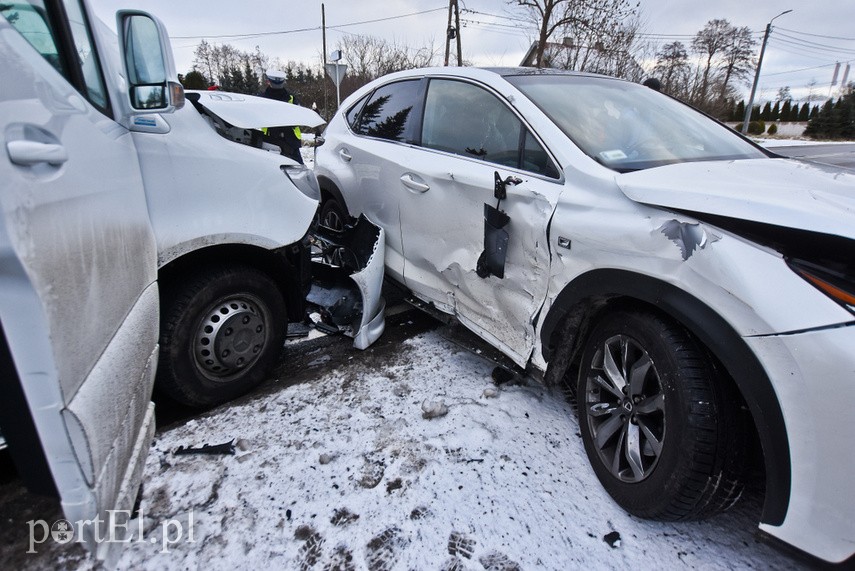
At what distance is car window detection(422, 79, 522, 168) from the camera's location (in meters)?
2.62

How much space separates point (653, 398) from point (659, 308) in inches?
14.2

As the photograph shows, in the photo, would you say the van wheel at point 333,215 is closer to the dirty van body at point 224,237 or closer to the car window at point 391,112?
the car window at point 391,112

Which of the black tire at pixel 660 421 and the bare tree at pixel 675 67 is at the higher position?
the bare tree at pixel 675 67

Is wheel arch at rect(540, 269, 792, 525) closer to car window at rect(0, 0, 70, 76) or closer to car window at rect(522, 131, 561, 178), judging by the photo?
car window at rect(522, 131, 561, 178)

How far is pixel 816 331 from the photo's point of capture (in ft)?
4.42

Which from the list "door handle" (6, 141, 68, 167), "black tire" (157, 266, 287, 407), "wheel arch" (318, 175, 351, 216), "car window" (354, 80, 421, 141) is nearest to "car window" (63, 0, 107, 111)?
"door handle" (6, 141, 68, 167)

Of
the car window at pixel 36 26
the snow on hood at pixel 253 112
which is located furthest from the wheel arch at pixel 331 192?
the car window at pixel 36 26

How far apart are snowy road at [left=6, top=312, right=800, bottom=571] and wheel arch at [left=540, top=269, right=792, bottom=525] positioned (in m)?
0.57

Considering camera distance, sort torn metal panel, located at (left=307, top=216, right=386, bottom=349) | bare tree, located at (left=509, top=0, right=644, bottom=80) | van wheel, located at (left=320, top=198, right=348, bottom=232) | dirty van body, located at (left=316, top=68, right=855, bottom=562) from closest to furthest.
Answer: dirty van body, located at (left=316, top=68, right=855, bottom=562)
torn metal panel, located at (left=307, top=216, right=386, bottom=349)
van wheel, located at (left=320, top=198, right=348, bottom=232)
bare tree, located at (left=509, top=0, right=644, bottom=80)

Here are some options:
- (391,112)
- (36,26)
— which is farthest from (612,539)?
(391,112)

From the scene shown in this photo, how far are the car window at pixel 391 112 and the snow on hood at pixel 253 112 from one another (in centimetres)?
67

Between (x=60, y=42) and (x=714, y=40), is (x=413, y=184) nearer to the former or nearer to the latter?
(x=60, y=42)

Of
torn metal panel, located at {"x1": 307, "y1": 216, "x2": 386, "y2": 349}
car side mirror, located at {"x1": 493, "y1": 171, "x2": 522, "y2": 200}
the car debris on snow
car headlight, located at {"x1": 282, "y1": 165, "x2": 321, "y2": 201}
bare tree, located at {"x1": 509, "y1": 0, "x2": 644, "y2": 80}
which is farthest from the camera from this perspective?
bare tree, located at {"x1": 509, "y1": 0, "x2": 644, "y2": 80}

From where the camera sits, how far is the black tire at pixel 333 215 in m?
4.14
